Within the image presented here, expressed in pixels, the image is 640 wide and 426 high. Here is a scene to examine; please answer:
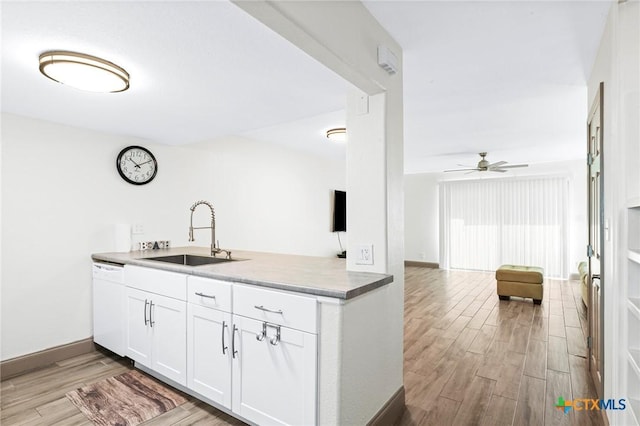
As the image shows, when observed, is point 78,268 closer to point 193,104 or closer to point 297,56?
point 193,104

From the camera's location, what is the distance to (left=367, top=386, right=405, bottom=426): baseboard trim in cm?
184

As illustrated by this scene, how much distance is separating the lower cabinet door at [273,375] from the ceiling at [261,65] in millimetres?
1501

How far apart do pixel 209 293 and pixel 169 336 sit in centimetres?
60

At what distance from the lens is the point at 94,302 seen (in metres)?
3.15

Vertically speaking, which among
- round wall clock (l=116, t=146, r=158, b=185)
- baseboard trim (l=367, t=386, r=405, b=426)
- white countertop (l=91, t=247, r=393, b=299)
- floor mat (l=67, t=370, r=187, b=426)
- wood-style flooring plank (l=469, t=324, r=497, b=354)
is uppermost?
round wall clock (l=116, t=146, r=158, b=185)

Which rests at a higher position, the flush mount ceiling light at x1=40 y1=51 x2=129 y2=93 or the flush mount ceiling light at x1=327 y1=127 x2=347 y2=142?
the flush mount ceiling light at x1=327 y1=127 x2=347 y2=142

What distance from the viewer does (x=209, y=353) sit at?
2062 millimetres

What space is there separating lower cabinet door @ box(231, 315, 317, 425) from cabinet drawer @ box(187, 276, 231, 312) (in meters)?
0.13

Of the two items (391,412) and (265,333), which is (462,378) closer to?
(391,412)

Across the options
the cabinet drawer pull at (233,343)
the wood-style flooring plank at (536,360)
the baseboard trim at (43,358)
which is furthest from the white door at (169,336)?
the wood-style flooring plank at (536,360)

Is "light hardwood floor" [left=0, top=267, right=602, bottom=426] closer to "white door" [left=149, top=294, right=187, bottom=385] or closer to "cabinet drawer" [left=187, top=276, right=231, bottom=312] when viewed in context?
"white door" [left=149, top=294, right=187, bottom=385]

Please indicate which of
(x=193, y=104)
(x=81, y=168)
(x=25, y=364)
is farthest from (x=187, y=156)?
(x=25, y=364)

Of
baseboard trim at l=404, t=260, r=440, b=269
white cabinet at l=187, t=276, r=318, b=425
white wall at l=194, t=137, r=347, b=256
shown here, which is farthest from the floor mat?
A: baseboard trim at l=404, t=260, r=440, b=269

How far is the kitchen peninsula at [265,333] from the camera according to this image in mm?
A: 1586
